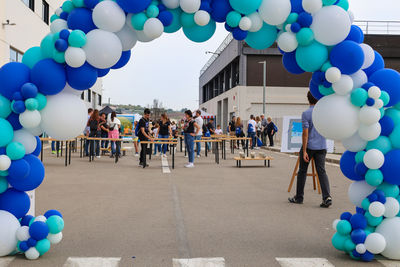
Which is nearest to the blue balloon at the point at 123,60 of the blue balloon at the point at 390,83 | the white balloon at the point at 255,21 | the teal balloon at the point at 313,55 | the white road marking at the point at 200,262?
the white balloon at the point at 255,21

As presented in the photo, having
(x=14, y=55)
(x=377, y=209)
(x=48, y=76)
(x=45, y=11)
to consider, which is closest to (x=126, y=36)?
(x=48, y=76)

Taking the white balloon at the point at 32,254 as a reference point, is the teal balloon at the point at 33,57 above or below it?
above

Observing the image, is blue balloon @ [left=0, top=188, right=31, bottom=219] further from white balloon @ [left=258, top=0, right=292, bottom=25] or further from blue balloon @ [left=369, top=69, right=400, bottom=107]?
blue balloon @ [left=369, top=69, right=400, bottom=107]

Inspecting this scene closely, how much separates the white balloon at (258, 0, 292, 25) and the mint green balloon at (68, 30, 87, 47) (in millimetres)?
1897

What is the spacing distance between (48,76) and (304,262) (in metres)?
3.22

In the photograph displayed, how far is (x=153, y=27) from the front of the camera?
13.4ft

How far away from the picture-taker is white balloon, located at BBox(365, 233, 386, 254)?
4.07 m

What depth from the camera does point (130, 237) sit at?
16.2ft

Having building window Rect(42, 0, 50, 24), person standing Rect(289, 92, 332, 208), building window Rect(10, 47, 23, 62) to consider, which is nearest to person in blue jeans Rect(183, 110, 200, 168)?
person standing Rect(289, 92, 332, 208)

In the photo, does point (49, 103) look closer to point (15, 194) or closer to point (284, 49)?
point (15, 194)

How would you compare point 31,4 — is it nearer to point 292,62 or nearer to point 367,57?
point 292,62

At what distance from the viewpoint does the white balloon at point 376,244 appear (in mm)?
4074

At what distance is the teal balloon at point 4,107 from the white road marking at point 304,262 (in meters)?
3.21

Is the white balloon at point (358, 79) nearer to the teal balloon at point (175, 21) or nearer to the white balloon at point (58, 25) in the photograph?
the teal balloon at point (175, 21)
